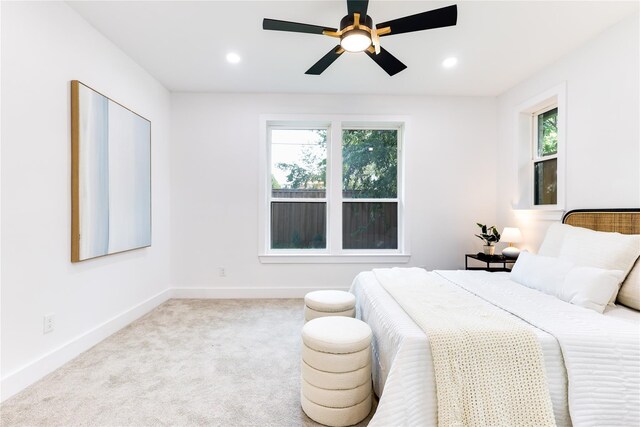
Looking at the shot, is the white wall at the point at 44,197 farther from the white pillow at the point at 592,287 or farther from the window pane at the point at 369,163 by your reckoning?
the white pillow at the point at 592,287

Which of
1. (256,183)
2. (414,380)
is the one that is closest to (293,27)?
(414,380)

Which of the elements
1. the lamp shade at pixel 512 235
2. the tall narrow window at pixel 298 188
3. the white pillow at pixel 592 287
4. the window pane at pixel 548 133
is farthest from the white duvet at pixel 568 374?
the tall narrow window at pixel 298 188

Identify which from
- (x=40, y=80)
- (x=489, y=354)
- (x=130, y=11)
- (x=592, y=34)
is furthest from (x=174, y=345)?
(x=592, y=34)

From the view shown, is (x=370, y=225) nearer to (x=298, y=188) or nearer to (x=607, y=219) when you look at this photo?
(x=298, y=188)

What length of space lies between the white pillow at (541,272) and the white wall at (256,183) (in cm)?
162

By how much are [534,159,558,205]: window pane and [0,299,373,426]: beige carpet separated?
120 inches

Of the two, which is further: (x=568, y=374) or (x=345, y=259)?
(x=345, y=259)

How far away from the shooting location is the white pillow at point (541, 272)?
2.19m

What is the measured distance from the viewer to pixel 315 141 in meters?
4.37

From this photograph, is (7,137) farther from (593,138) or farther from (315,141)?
(593,138)

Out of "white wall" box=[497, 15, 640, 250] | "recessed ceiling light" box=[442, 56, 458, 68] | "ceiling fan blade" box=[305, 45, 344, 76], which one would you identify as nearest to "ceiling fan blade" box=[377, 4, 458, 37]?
"ceiling fan blade" box=[305, 45, 344, 76]

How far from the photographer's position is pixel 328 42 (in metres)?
2.87

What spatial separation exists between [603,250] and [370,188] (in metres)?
2.63

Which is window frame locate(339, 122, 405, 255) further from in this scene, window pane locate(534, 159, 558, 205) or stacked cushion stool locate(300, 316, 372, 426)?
stacked cushion stool locate(300, 316, 372, 426)
